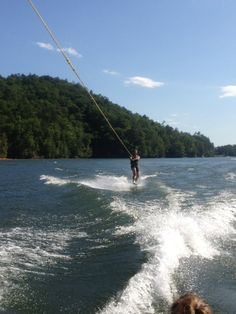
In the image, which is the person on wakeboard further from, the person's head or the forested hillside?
the forested hillside

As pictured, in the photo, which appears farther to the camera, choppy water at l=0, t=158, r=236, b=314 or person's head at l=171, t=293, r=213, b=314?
choppy water at l=0, t=158, r=236, b=314

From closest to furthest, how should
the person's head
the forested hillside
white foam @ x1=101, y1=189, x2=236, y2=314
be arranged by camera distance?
the person's head, white foam @ x1=101, y1=189, x2=236, y2=314, the forested hillside

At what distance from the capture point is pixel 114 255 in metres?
9.48

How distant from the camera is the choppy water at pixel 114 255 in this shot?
23.1 feet

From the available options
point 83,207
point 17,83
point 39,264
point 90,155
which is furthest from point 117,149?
point 39,264

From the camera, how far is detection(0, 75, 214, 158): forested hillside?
82.6m

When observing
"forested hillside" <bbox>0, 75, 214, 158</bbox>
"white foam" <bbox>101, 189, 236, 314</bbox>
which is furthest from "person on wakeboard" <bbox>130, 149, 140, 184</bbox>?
"forested hillside" <bbox>0, 75, 214, 158</bbox>

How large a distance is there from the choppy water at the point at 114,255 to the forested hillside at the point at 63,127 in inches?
2463

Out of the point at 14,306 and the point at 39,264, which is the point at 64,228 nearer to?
the point at 39,264

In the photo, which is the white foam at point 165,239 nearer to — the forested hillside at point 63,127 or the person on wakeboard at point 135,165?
the person on wakeboard at point 135,165

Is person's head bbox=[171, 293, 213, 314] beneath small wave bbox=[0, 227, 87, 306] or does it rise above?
above

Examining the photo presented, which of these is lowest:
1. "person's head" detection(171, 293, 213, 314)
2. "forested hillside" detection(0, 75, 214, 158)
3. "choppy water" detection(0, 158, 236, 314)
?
"choppy water" detection(0, 158, 236, 314)

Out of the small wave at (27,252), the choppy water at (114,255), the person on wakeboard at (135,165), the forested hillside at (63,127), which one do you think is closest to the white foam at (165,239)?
the choppy water at (114,255)

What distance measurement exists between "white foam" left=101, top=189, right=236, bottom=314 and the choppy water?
2cm
